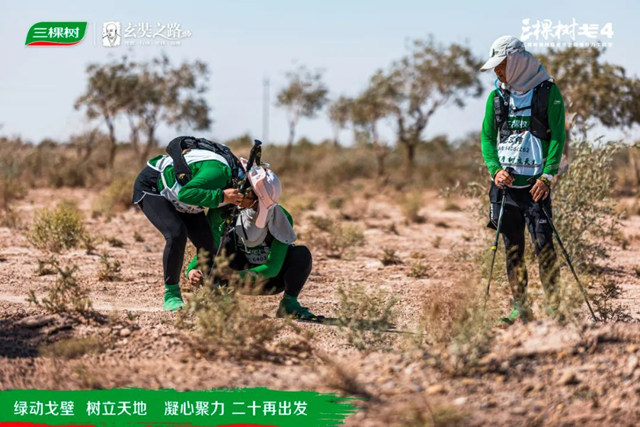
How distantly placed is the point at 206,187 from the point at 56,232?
17.1 feet

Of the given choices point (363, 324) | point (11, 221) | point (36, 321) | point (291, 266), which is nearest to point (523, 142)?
point (363, 324)

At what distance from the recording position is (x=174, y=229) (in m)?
6.53

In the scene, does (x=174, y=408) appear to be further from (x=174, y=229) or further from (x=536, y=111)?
(x=536, y=111)

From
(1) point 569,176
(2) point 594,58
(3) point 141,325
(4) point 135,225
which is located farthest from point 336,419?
(2) point 594,58

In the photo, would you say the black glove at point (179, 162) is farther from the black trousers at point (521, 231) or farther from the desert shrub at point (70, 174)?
the desert shrub at point (70, 174)

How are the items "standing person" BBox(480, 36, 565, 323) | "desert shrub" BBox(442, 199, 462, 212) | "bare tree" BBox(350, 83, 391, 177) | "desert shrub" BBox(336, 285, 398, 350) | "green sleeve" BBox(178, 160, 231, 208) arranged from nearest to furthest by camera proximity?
"desert shrub" BBox(336, 285, 398, 350)
"standing person" BBox(480, 36, 565, 323)
"green sleeve" BBox(178, 160, 231, 208)
"desert shrub" BBox(442, 199, 462, 212)
"bare tree" BBox(350, 83, 391, 177)

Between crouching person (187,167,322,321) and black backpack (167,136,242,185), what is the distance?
1.03 ft

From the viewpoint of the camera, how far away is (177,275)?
265 inches

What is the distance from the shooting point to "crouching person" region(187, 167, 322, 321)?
651 cm

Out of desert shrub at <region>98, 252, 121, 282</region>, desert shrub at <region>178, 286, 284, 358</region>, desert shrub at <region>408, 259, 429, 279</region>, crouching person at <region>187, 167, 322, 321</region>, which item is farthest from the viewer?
desert shrub at <region>408, 259, 429, 279</region>

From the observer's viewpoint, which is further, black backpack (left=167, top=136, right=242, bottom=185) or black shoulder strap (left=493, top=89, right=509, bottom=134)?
black backpack (left=167, top=136, right=242, bottom=185)

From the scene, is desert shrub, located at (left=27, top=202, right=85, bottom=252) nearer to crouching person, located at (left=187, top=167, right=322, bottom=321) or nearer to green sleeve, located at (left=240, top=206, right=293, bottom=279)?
crouching person, located at (left=187, top=167, right=322, bottom=321)

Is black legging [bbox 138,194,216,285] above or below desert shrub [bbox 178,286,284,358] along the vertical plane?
above

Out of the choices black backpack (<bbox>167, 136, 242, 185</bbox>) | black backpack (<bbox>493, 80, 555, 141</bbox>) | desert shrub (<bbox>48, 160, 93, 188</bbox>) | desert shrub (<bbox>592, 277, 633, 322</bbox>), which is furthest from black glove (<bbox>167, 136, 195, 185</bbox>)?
desert shrub (<bbox>48, 160, 93, 188</bbox>)
